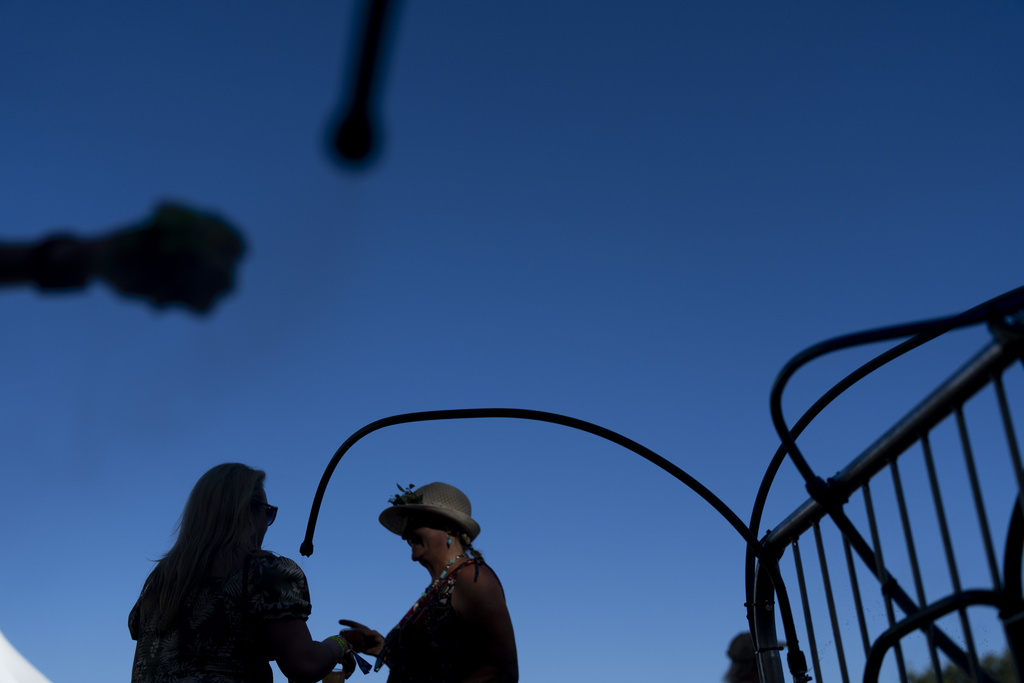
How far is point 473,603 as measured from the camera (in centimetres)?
334

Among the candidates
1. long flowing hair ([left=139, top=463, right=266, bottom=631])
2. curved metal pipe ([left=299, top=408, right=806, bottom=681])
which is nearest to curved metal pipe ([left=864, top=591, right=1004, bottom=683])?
curved metal pipe ([left=299, top=408, right=806, bottom=681])

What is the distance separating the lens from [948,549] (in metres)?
1.84

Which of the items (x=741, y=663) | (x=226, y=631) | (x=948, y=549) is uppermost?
(x=741, y=663)

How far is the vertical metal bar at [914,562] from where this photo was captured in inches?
75.8

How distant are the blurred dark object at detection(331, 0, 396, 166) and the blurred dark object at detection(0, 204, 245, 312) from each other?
0.67 ft

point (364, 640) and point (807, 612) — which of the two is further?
point (364, 640)

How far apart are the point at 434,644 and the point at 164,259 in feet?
8.86

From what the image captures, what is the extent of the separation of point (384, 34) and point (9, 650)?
13.2 m

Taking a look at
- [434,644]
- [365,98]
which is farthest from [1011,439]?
[434,644]

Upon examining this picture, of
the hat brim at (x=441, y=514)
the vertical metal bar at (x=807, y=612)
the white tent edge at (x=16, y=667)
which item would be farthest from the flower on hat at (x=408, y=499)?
the white tent edge at (x=16, y=667)

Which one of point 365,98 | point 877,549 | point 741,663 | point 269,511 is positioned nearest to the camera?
point 365,98

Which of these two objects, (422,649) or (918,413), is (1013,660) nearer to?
(918,413)

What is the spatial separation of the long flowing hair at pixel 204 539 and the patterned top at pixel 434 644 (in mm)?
797

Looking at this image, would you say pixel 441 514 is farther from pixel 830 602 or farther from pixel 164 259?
pixel 164 259
